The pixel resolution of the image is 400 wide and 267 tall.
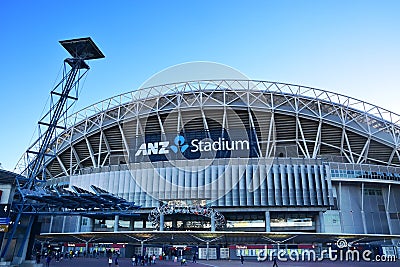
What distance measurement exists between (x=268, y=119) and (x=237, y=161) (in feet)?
40.0

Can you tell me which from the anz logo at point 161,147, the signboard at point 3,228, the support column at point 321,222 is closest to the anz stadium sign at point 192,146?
the anz logo at point 161,147

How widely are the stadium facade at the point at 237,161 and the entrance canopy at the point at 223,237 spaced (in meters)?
2.97

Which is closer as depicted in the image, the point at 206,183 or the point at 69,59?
the point at 69,59

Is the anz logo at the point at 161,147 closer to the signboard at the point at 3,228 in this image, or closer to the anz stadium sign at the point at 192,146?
the anz stadium sign at the point at 192,146

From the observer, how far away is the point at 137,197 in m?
54.2

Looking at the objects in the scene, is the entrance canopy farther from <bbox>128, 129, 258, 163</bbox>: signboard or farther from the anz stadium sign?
the anz stadium sign

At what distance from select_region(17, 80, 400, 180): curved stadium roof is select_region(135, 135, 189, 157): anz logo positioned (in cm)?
307

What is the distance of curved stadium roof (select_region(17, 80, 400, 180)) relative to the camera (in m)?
58.8

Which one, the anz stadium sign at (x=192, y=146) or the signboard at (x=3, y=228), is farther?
the anz stadium sign at (x=192, y=146)

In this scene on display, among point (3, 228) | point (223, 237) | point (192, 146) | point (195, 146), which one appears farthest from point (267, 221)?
point (3, 228)

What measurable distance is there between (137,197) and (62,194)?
2629 cm

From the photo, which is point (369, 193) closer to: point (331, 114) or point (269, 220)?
point (331, 114)

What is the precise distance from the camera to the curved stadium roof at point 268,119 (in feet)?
193

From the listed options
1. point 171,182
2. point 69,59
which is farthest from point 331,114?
point 69,59
